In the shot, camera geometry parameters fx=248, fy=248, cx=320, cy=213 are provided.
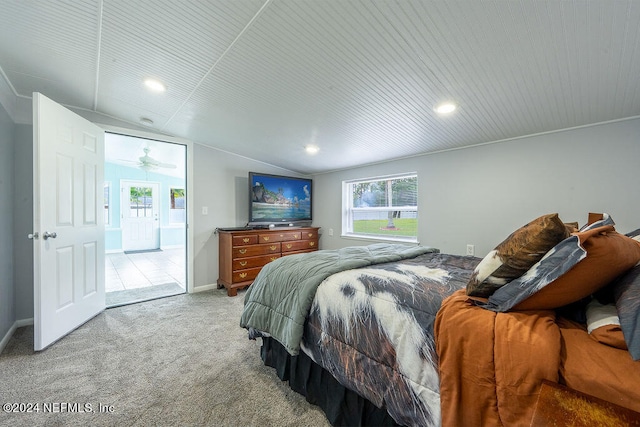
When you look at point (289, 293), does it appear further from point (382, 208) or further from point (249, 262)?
point (382, 208)

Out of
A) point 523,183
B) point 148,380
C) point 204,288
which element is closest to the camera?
point 148,380

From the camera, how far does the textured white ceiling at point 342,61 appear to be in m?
1.30

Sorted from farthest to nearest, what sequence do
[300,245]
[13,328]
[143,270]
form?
[143,270] → [300,245] → [13,328]

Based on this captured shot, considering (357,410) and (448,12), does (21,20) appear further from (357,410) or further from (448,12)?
(357,410)

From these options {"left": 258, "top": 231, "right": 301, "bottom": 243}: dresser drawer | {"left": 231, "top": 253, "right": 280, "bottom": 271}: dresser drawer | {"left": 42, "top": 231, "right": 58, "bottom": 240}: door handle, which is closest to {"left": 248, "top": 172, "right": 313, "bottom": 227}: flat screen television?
{"left": 258, "top": 231, "right": 301, "bottom": 243}: dresser drawer

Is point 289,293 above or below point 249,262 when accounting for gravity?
above

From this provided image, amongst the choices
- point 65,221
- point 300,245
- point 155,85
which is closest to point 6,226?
point 65,221

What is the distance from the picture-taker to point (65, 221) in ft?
7.55

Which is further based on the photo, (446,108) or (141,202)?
(141,202)

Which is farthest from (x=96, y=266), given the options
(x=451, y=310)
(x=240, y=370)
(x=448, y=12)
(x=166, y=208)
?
(x=166, y=208)

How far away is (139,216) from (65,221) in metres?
5.56

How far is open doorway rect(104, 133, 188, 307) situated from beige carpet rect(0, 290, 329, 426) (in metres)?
1.85

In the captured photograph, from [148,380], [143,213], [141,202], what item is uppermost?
[141,202]

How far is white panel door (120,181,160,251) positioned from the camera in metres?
6.85
